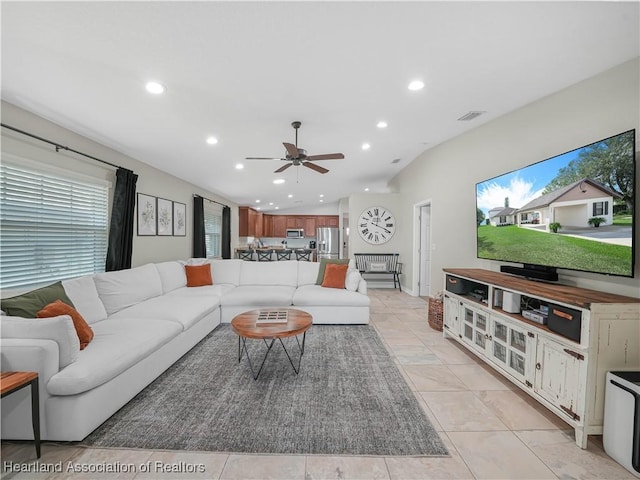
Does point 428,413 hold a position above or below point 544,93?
below

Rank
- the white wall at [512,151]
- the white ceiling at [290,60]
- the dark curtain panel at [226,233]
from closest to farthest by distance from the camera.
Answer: the white ceiling at [290,60] < the white wall at [512,151] < the dark curtain panel at [226,233]

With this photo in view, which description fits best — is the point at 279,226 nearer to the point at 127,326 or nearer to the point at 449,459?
the point at 127,326

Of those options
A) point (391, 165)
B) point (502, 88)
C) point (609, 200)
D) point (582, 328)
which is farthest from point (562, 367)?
point (391, 165)

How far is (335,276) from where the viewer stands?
409cm

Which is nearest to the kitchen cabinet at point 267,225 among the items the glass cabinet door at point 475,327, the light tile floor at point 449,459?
the glass cabinet door at point 475,327

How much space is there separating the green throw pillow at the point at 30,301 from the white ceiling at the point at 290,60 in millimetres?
1637

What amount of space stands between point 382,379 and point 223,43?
2824mm

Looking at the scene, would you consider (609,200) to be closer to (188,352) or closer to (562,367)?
(562,367)

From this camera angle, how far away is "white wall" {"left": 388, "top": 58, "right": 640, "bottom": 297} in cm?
194

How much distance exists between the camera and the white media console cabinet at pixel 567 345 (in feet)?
5.09

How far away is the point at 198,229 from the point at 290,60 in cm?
465

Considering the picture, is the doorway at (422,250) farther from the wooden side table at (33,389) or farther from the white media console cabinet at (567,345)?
the wooden side table at (33,389)

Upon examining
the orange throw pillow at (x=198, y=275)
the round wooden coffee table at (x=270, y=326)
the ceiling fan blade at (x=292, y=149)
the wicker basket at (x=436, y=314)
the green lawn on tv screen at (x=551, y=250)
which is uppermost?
the ceiling fan blade at (x=292, y=149)

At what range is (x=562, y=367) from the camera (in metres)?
1.70
